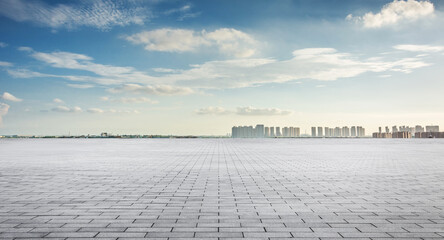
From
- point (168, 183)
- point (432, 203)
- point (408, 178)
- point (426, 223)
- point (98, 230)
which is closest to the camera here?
point (98, 230)

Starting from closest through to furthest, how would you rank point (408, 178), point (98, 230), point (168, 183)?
point (98, 230), point (168, 183), point (408, 178)

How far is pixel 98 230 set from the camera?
4.93m

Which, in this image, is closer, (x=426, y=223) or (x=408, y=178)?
(x=426, y=223)

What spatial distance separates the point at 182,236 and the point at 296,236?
1.61 meters

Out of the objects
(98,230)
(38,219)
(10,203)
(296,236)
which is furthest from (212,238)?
(10,203)

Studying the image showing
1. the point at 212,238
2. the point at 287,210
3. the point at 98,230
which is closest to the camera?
the point at 212,238

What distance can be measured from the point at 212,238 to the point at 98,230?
5.85ft

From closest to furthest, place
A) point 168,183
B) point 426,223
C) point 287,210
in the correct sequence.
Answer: point 426,223
point 287,210
point 168,183

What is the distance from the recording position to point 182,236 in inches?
181

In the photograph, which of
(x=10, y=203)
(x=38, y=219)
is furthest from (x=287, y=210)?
(x=10, y=203)

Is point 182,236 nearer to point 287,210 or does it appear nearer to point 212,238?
point 212,238

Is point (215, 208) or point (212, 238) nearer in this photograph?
point (212, 238)

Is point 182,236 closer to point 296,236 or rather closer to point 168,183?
point 296,236

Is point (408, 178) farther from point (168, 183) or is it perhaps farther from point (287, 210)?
point (168, 183)
